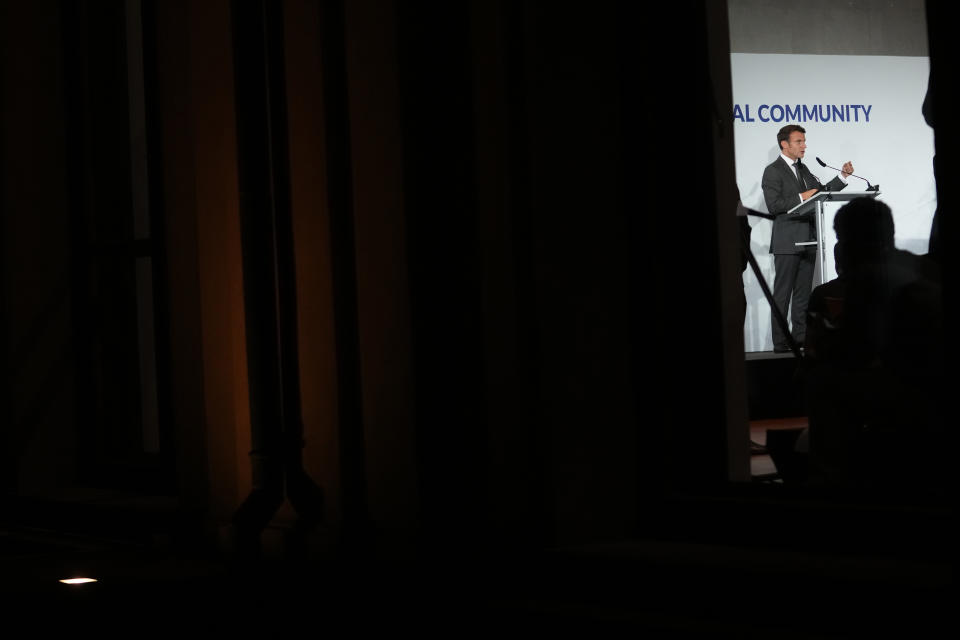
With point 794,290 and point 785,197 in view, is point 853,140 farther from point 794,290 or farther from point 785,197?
point 794,290

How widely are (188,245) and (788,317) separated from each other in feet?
8.12

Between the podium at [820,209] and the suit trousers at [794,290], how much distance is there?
0.07 m

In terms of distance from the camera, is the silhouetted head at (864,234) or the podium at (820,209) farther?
the podium at (820,209)

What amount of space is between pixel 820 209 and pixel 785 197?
505 millimetres

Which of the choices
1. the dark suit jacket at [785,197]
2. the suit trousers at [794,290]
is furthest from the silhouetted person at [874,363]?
the dark suit jacket at [785,197]

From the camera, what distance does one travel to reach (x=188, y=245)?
17.9ft

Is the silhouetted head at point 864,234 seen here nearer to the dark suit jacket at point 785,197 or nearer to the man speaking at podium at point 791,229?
the man speaking at podium at point 791,229

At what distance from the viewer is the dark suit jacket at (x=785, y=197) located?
19.2 feet

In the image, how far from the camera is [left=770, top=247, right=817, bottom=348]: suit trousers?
4.88 meters

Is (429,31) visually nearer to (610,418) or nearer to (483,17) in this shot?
(483,17)

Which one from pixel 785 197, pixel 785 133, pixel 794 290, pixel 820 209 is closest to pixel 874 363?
pixel 794 290

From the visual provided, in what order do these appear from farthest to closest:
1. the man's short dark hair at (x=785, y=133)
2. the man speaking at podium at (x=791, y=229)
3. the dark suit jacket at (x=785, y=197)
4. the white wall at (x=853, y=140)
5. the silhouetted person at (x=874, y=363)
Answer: the man's short dark hair at (x=785, y=133) → the dark suit jacket at (x=785, y=197) → the man speaking at podium at (x=791, y=229) → the white wall at (x=853, y=140) → the silhouetted person at (x=874, y=363)

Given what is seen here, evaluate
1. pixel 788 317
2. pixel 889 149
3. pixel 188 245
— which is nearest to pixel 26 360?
pixel 188 245

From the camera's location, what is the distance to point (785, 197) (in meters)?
6.56
